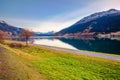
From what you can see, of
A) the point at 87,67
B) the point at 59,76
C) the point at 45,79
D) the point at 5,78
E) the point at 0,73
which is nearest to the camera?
the point at 5,78

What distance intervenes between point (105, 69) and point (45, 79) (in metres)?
15.3

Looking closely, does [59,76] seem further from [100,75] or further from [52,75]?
[100,75]

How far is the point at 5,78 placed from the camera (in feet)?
66.2

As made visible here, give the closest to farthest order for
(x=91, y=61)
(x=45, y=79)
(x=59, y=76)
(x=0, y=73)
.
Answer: (x=0, y=73)
(x=45, y=79)
(x=59, y=76)
(x=91, y=61)

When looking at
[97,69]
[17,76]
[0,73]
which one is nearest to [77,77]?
[97,69]

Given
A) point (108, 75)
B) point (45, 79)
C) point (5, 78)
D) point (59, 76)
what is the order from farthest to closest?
point (108, 75) < point (59, 76) < point (45, 79) < point (5, 78)

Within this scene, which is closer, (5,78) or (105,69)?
(5,78)

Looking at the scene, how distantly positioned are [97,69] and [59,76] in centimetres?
1137

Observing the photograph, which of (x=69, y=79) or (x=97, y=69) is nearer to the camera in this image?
(x=69, y=79)

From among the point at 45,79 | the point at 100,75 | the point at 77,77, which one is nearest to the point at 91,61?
the point at 100,75

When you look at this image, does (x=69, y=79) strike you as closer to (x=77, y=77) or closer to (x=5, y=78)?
(x=77, y=77)

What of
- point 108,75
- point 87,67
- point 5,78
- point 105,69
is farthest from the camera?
point 87,67

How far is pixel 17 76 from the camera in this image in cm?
2230

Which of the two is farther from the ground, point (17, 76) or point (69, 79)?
point (17, 76)
